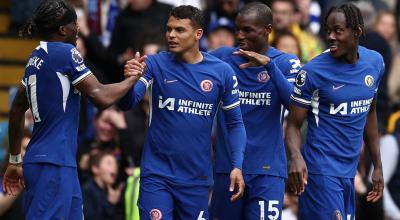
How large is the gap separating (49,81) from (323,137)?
2.61 metres

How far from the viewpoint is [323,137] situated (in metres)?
11.9

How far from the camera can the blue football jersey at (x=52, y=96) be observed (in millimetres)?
10836

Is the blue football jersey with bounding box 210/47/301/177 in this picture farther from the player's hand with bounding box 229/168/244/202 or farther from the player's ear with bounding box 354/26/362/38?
the player's ear with bounding box 354/26/362/38

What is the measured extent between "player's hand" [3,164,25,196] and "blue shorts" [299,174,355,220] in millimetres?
2567

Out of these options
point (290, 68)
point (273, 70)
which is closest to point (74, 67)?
point (273, 70)

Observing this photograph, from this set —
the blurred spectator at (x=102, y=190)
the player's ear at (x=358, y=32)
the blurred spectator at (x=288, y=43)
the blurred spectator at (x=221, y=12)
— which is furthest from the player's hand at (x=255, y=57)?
the blurred spectator at (x=221, y=12)

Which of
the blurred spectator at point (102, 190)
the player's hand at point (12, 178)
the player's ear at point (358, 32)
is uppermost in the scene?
the player's ear at point (358, 32)

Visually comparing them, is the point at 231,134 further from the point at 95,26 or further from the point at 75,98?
the point at 95,26

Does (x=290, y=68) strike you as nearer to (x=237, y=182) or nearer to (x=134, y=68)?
(x=237, y=182)

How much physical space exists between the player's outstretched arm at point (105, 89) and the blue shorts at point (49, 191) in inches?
24.9

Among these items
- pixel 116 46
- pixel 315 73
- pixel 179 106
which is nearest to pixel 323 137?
pixel 315 73

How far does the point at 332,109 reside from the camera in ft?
38.9

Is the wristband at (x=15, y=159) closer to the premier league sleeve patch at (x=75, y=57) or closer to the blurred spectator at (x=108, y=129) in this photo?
the premier league sleeve patch at (x=75, y=57)

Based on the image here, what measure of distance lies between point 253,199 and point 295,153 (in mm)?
783
